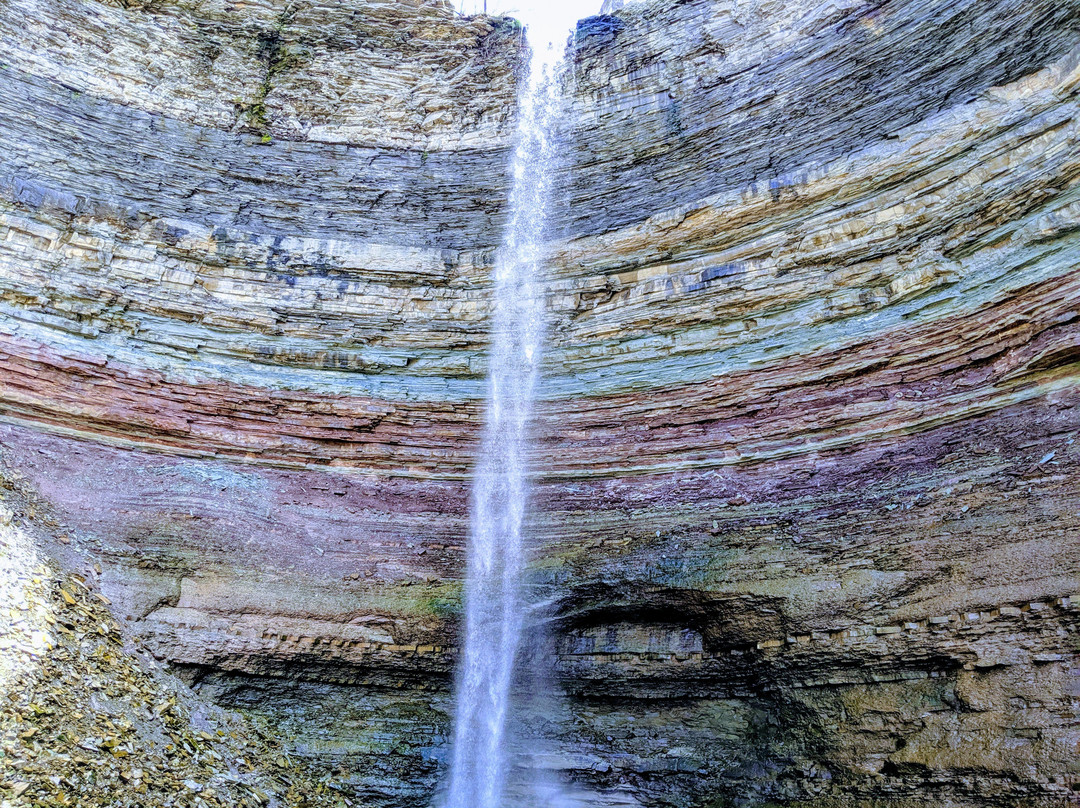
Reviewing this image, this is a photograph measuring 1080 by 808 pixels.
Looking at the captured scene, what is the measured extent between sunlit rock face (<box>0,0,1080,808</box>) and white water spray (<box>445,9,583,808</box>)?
0.33 metres

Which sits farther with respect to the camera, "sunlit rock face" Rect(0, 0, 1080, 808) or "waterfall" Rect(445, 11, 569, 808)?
"waterfall" Rect(445, 11, 569, 808)

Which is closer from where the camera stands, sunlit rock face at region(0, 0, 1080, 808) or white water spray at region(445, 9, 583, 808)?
sunlit rock face at region(0, 0, 1080, 808)

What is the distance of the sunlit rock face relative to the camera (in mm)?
8000

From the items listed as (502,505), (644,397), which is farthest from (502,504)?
(644,397)

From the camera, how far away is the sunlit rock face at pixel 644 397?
26.2ft

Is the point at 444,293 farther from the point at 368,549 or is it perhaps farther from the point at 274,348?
the point at 368,549

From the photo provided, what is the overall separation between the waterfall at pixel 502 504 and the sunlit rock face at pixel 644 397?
34 centimetres

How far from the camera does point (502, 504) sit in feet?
36.6

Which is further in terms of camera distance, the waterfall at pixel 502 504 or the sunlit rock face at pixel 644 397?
the waterfall at pixel 502 504

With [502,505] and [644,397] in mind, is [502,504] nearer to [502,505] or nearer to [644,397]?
[502,505]

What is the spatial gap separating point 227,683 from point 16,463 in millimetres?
4171

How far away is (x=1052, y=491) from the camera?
7.41 meters

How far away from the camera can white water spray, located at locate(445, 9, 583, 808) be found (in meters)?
9.75

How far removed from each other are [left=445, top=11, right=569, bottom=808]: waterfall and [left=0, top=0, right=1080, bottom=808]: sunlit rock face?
0.34 m
